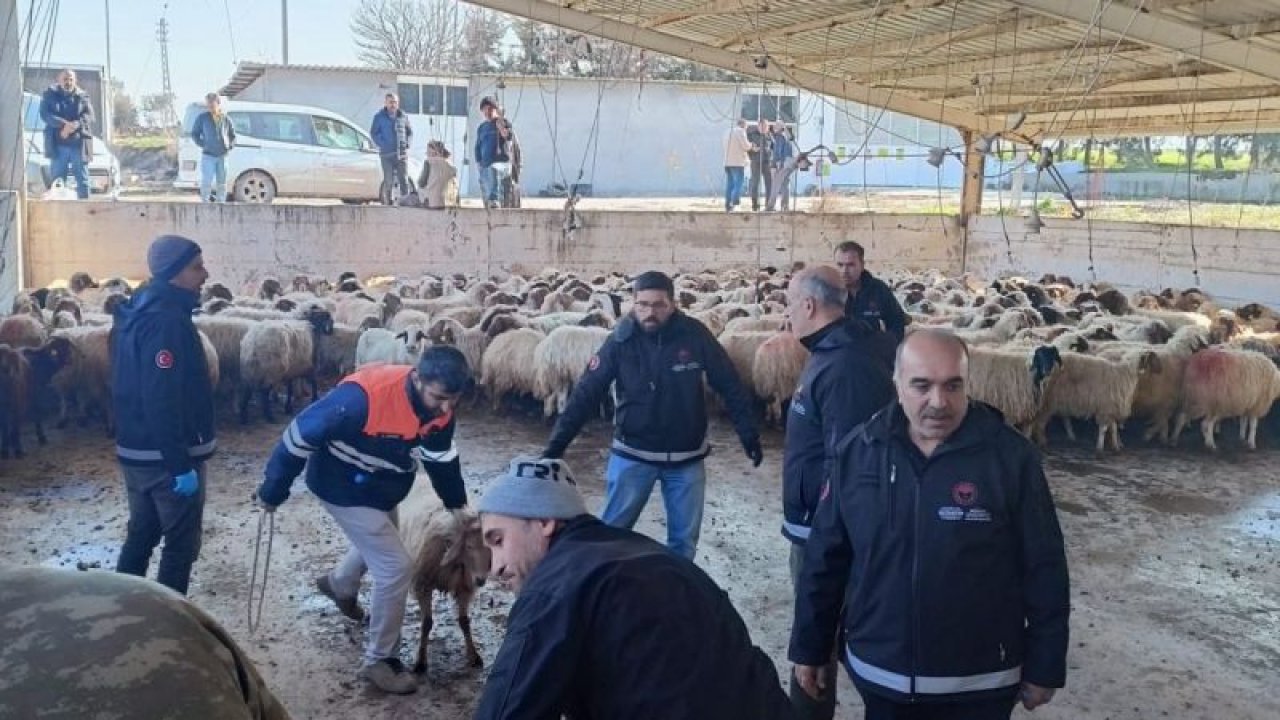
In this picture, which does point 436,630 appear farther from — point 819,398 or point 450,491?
point 819,398

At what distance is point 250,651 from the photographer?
16.9 ft

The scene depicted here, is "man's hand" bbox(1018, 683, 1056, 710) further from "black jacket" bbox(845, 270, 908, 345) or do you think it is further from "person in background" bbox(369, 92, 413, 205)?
"person in background" bbox(369, 92, 413, 205)

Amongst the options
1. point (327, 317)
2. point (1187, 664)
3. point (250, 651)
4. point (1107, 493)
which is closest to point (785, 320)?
point (1107, 493)

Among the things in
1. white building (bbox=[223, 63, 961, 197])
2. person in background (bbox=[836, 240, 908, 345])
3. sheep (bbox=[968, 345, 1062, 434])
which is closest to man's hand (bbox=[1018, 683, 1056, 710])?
person in background (bbox=[836, 240, 908, 345])

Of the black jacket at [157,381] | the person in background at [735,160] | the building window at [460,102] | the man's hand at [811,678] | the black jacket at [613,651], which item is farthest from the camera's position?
the building window at [460,102]

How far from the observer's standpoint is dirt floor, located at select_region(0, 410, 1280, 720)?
491cm

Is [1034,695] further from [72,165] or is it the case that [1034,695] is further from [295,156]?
[295,156]

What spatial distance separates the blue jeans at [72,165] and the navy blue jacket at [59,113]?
0.09 m

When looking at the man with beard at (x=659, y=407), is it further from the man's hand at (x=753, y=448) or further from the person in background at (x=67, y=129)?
the person in background at (x=67, y=129)

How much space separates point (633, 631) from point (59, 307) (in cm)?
1117

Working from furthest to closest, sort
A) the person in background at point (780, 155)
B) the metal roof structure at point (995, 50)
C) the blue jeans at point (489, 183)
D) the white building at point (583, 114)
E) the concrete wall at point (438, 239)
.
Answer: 1. the white building at point (583, 114)
2. the person in background at point (780, 155)
3. the blue jeans at point (489, 183)
4. the concrete wall at point (438, 239)
5. the metal roof structure at point (995, 50)

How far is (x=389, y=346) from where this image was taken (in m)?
10.5

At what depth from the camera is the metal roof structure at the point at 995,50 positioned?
38.1ft

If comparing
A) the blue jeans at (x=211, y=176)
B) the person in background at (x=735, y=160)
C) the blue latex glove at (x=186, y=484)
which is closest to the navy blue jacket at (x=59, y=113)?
the blue jeans at (x=211, y=176)
